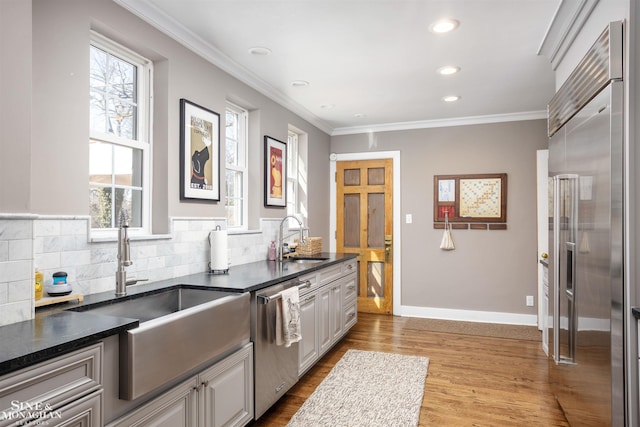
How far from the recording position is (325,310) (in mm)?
3576

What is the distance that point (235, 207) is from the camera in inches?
148

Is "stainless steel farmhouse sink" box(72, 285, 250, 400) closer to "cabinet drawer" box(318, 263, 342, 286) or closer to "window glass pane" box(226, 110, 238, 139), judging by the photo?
"cabinet drawer" box(318, 263, 342, 286)

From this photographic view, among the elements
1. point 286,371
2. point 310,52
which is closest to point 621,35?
point 310,52

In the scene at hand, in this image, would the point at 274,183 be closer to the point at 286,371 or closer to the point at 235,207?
the point at 235,207

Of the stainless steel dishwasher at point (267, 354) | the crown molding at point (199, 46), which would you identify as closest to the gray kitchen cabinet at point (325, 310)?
the stainless steel dishwasher at point (267, 354)

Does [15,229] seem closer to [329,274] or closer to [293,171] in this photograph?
[329,274]

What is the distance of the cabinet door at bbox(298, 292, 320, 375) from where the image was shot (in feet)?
10.1

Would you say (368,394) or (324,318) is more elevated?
(324,318)

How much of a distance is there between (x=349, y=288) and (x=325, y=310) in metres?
0.74

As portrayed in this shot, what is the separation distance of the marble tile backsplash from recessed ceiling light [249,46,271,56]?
131 cm

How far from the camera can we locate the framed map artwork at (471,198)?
4.95 metres

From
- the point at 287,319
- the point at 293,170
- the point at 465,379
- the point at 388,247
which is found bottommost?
the point at 465,379

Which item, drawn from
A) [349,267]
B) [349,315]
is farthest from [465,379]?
[349,267]

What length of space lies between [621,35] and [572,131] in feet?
2.12
